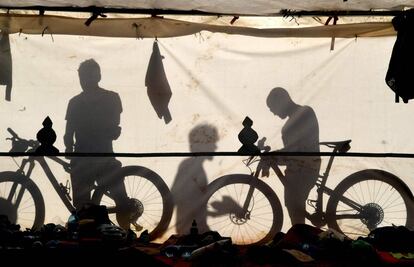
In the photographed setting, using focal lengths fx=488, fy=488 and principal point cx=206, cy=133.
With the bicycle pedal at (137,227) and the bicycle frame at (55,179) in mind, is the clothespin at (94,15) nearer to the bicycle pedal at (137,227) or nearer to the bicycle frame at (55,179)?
the bicycle frame at (55,179)

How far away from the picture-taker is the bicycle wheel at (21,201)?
217 inches

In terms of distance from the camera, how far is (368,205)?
18.7 ft

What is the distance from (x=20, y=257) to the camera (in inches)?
171

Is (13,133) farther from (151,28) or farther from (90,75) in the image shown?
(151,28)

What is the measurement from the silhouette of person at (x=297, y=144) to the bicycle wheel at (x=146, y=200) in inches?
53.9

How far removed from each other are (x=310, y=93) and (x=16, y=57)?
11.1ft

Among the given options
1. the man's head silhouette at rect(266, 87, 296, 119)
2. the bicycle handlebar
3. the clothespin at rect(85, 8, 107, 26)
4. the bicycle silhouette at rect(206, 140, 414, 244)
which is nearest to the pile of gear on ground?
the bicycle silhouette at rect(206, 140, 414, 244)

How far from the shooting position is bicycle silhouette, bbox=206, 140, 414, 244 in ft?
18.4

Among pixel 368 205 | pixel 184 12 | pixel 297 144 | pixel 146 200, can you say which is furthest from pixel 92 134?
Result: pixel 368 205

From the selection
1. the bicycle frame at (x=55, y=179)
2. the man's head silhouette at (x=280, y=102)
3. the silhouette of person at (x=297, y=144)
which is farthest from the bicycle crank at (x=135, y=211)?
the man's head silhouette at (x=280, y=102)

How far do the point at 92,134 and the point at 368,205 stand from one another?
3.30m

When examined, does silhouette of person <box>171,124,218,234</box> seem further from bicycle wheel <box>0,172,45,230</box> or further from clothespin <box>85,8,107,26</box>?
clothespin <box>85,8,107,26</box>

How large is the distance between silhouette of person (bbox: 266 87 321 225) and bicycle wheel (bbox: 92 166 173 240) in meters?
1.37

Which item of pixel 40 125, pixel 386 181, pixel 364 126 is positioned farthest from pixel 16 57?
pixel 386 181
